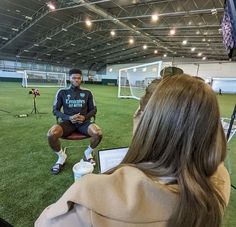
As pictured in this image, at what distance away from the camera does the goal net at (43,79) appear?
16.4 metres

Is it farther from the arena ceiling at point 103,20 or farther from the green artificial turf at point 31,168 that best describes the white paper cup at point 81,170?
the arena ceiling at point 103,20

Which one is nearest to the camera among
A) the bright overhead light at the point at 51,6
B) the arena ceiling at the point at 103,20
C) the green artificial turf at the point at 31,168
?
the green artificial turf at the point at 31,168

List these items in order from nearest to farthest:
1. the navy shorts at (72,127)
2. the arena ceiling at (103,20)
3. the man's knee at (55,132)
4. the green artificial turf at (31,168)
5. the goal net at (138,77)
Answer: the green artificial turf at (31,168) → the man's knee at (55,132) → the navy shorts at (72,127) → the goal net at (138,77) → the arena ceiling at (103,20)

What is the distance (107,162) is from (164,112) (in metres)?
1.09

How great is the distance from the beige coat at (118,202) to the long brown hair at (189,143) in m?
0.06

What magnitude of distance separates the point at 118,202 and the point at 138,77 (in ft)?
32.2

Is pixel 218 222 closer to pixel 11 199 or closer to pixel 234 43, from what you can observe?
pixel 234 43

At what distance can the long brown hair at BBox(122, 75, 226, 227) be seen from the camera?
56 centimetres

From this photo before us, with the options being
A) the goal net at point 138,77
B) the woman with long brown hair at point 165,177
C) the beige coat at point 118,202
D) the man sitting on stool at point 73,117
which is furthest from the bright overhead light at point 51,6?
the beige coat at point 118,202

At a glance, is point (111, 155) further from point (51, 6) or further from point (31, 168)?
point (51, 6)

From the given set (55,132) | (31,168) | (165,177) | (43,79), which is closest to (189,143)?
(165,177)

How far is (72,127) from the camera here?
277 centimetres

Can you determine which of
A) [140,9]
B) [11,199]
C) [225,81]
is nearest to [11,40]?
[140,9]

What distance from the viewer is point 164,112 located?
59 centimetres
